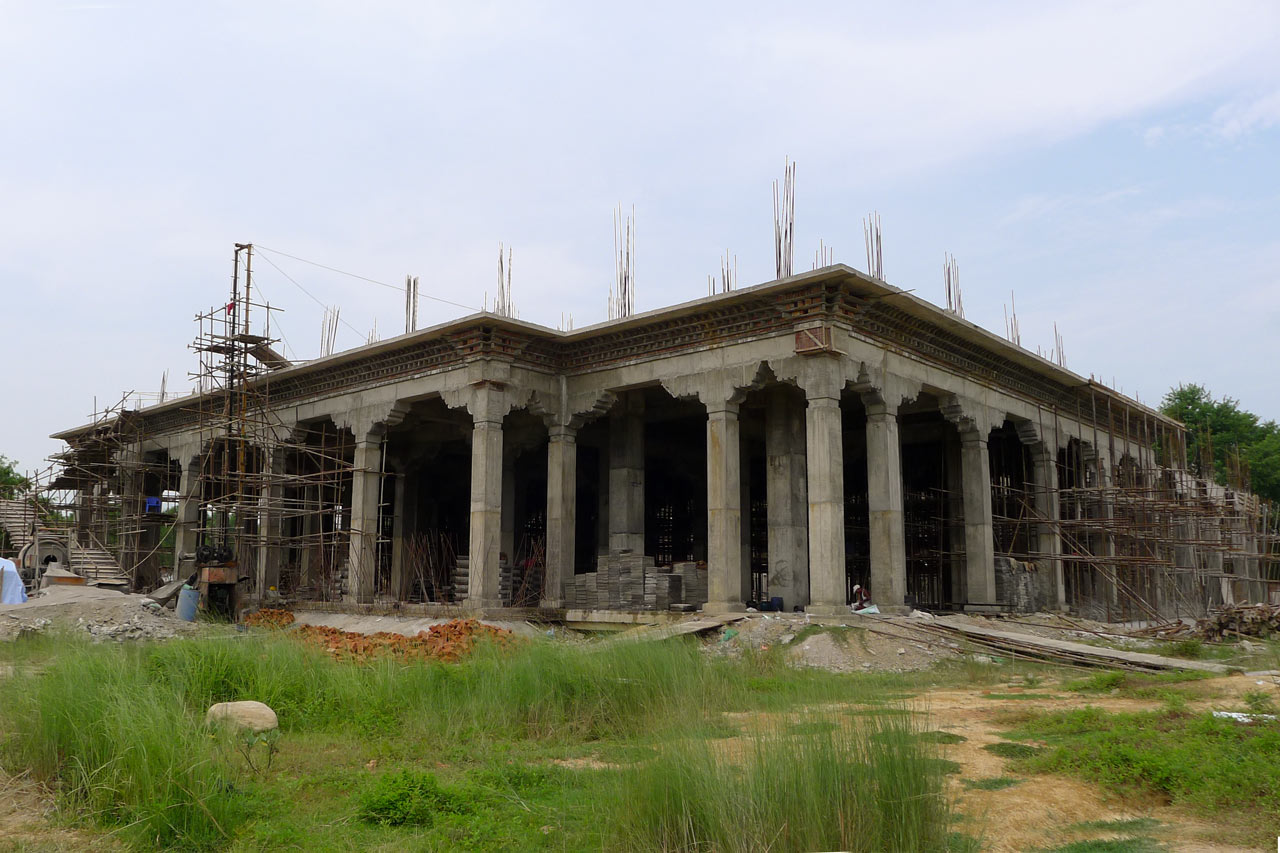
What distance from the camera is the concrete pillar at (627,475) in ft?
72.4

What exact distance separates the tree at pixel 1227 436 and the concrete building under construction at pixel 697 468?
13.8 metres

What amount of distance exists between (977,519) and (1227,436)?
36.1 m

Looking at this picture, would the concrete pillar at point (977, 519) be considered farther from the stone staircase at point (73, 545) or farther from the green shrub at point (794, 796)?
the stone staircase at point (73, 545)

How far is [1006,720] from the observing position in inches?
396

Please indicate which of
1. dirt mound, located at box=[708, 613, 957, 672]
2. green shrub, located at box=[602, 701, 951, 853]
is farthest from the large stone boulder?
dirt mound, located at box=[708, 613, 957, 672]

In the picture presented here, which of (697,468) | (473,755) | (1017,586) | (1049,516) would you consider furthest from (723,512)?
(473,755)

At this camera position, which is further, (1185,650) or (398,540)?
(398,540)

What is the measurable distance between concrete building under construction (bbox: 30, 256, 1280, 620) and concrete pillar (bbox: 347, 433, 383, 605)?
2.3 inches

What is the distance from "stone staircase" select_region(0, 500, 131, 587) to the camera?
2850 centimetres

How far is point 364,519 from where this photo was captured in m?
23.5

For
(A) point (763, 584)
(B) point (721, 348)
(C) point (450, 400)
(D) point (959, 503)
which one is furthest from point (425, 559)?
(D) point (959, 503)

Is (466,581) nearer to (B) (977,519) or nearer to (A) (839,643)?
(A) (839,643)

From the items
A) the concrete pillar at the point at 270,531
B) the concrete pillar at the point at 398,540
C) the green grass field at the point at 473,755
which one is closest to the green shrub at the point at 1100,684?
the green grass field at the point at 473,755

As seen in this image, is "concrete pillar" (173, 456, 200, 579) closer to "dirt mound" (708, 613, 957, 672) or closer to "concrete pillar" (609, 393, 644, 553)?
"concrete pillar" (609, 393, 644, 553)
